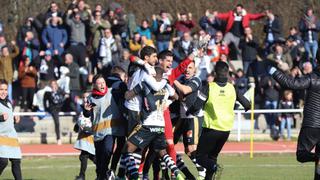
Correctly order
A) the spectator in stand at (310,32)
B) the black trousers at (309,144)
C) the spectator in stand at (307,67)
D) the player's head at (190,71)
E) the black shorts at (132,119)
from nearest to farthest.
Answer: the black trousers at (309,144) < the black shorts at (132,119) < the player's head at (190,71) < the spectator in stand at (307,67) < the spectator in stand at (310,32)

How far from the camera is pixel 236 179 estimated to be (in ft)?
58.7

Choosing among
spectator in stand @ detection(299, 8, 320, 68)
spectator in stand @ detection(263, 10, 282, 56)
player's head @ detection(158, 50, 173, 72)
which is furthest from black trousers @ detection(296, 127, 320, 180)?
spectator in stand @ detection(263, 10, 282, 56)

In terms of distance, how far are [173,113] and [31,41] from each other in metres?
13.5

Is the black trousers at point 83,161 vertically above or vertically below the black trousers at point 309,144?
below

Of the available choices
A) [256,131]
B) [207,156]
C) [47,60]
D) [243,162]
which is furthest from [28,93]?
[207,156]

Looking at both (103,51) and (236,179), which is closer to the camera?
(236,179)

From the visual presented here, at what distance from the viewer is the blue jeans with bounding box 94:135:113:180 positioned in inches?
619

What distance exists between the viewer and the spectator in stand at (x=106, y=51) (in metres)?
29.2

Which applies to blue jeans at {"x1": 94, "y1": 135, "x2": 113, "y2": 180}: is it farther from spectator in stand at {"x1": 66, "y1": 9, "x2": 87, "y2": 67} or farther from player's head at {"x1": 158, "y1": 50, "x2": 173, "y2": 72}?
spectator in stand at {"x1": 66, "y1": 9, "x2": 87, "y2": 67}

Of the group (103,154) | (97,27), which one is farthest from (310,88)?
(97,27)

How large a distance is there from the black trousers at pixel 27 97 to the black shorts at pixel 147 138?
14.6 m

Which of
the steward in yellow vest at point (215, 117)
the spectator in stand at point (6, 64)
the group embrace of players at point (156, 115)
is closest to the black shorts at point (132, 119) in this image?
the group embrace of players at point (156, 115)

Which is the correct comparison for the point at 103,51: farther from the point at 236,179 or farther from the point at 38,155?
the point at 236,179

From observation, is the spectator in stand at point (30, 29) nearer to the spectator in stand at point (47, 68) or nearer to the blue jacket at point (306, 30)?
the spectator in stand at point (47, 68)
